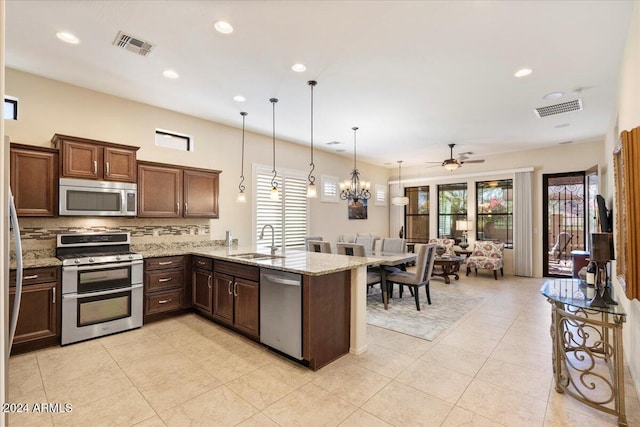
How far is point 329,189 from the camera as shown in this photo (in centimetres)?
758

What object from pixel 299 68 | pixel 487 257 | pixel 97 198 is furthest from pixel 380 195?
pixel 97 198

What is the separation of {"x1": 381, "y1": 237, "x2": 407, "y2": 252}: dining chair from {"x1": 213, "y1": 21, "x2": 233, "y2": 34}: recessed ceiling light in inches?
183

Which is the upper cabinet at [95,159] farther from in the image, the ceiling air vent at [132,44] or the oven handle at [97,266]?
the ceiling air vent at [132,44]

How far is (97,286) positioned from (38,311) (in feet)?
1.73

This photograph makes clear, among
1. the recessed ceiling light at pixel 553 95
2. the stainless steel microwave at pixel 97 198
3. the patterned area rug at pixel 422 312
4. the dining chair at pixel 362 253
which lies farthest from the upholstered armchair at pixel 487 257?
the stainless steel microwave at pixel 97 198

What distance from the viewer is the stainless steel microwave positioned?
3.53 metres

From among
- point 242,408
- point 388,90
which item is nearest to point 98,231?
point 242,408

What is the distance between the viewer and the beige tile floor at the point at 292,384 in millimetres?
2158

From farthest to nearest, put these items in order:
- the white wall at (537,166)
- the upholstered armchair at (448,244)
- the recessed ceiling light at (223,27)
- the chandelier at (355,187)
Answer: the upholstered armchair at (448,244) → the white wall at (537,166) → the chandelier at (355,187) → the recessed ceiling light at (223,27)

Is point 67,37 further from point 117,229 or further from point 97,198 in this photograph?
point 117,229

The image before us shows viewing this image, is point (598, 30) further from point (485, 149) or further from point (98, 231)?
point (98, 231)

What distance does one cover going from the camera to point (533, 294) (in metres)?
5.59

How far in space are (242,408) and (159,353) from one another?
1.38m

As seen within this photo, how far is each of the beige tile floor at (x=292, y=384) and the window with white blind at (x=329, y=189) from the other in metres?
4.24
